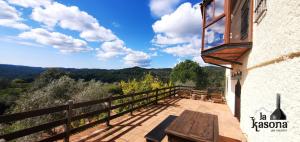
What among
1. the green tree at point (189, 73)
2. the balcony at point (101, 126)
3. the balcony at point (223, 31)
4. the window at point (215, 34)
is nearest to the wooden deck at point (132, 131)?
the balcony at point (101, 126)

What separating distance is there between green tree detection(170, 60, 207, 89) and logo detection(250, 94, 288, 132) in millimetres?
31188

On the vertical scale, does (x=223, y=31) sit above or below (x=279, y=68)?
above

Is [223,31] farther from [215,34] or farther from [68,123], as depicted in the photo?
[68,123]

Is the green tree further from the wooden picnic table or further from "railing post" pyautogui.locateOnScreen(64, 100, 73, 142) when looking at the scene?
"railing post" pyautogui.locateOnScreen(64, 100, 73, 142)

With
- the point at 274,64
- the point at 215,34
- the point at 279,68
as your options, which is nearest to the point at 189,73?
the point at 215,34

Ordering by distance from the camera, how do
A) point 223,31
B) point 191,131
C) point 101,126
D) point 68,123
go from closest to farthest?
point 191,131 → point 68,123 → point 223,31 → point 101,126

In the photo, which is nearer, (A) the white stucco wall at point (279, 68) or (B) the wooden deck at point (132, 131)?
(A) the white stucco wall at point (279, 68)

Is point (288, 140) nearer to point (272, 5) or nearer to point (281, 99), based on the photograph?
point (281, 99)

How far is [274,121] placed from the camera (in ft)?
8.98

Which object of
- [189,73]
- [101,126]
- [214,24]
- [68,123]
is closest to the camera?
[68,123]

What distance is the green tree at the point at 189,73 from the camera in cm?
3504

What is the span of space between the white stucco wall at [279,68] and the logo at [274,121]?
0.07 meters

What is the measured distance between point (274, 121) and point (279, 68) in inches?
37.2

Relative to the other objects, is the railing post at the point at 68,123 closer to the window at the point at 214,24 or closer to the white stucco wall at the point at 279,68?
the white stucco wall at the point at 279,68
